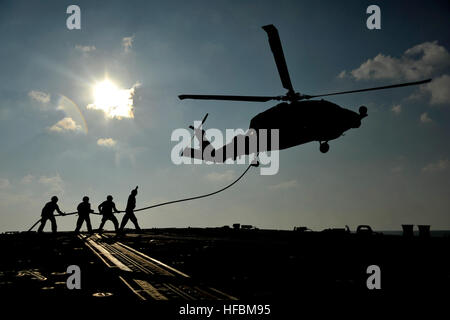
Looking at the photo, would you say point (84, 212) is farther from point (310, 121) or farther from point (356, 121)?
point (356, 121)

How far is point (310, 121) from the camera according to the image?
13945 mm

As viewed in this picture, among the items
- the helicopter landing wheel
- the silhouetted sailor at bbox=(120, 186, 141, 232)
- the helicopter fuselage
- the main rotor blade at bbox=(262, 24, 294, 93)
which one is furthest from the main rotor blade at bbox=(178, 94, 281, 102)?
the silhouetted sailor at bbox=(120, 186, 141, 232)

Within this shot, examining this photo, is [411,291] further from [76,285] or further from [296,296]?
[76,285]

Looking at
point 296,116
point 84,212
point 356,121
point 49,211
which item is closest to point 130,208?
point 84,212

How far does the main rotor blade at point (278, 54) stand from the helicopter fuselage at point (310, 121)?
4.20 ft

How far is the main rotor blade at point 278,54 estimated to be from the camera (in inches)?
544

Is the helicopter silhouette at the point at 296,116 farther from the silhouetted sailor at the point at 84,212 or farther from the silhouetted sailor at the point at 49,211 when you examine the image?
the silhouetted sailor at the point at 49,211

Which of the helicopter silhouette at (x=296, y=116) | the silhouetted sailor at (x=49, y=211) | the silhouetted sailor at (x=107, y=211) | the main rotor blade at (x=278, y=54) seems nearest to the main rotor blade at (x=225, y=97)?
the helicopter silhouette at (x=296, y=116)

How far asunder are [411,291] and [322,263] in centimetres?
252

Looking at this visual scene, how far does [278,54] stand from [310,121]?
139 inches

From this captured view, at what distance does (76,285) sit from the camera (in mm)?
4922

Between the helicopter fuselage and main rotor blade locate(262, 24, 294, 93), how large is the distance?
1.28 meters
